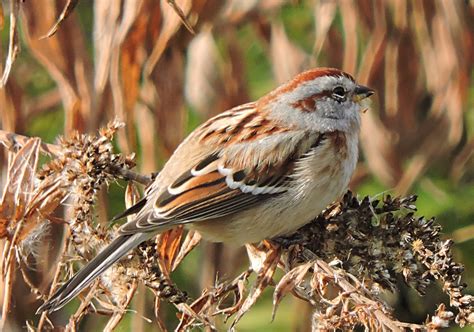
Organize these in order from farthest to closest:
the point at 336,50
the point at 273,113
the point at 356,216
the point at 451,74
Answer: the point at 336,50 < the point at 451,74 < the point at 273,113 < the point at 356,216

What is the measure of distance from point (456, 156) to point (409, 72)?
48 cm

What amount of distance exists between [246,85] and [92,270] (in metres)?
1.39

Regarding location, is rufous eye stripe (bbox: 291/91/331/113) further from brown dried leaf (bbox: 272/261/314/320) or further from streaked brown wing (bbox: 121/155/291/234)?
brown dried leaf (bbox: 272/261/314/320)

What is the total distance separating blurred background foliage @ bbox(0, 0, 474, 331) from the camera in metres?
3.10

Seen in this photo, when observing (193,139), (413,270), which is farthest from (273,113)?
(413,270)

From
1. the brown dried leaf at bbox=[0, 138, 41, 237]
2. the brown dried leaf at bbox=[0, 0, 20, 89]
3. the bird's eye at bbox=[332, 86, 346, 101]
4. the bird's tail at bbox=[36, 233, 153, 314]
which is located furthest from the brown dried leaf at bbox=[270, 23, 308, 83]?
the brown dried leaf at bbox=[0, 0, 20, 89]

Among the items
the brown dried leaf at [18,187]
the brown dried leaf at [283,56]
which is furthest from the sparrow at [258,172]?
the brown dried leaf at [283,56]

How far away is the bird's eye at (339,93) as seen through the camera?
10.4 feet

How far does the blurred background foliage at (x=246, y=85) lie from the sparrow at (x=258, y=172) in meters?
0.33

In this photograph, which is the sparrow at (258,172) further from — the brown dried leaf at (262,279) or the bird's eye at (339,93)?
the brown dried leaf at (262,279)

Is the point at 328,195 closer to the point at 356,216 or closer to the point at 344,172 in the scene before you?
the point at 344,172

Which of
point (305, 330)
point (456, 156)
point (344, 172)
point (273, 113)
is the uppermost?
point (273, 113)

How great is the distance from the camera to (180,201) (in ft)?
9.25

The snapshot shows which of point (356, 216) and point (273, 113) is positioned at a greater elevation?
point (273, 113)
